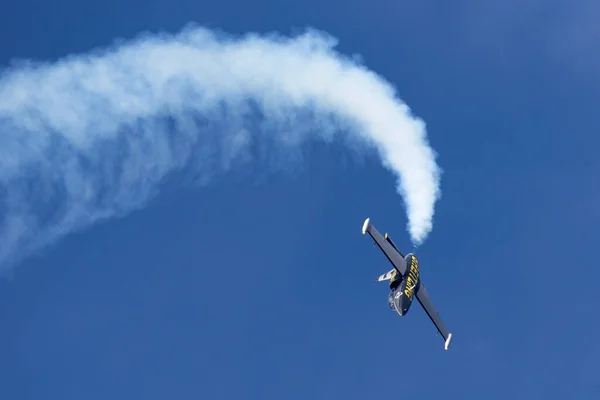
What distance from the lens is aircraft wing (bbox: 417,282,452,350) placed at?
344 ft

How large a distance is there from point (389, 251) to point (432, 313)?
478 inches

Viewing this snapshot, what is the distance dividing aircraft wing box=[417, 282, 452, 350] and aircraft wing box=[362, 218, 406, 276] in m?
6.98

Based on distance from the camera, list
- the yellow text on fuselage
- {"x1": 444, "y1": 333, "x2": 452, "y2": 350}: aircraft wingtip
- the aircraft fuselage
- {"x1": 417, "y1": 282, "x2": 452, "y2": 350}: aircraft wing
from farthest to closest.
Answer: {"x1": 444, "y1": 333, "x2": 452, "y2": 350}: aircraft wingtip < {"x1": 417, "y1": 282, "x2": 452, "y2": 350}: aircraft wing < the yellow text on fuselage < the aircraft fuselage

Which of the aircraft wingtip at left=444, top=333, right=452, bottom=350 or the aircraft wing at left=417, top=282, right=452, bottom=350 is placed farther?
the aircraft wingtip at left=444, top=333, right=452, bottom=350

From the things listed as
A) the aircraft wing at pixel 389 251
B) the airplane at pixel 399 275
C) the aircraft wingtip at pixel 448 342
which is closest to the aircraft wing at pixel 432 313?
the aircraft wingtip at pixel 448 342

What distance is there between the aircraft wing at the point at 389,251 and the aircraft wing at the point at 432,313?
22.9 ft

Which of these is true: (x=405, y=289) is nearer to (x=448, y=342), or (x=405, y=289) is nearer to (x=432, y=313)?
(x=432, y=313)

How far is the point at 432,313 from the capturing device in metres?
107

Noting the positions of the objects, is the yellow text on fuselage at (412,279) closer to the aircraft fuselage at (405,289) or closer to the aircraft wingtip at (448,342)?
the aircraft fuselage at (405,289)

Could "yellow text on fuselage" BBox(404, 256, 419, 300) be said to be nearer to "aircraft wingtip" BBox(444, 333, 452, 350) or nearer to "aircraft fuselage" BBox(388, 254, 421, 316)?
"aircraft fuselage" BBox(388, 254, 421, 316)

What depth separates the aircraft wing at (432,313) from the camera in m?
105

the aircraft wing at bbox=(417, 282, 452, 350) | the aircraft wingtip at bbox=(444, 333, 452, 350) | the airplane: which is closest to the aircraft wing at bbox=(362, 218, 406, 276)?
the airplane

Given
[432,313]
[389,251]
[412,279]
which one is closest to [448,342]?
[432,313]

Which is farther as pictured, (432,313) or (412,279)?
(432,313)
